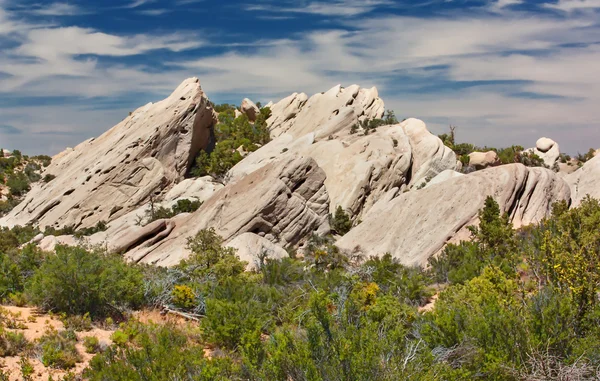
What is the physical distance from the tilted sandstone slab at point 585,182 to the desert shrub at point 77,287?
83.0ft

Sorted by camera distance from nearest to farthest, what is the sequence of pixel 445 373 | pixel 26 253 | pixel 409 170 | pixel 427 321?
pixel 445 373 → pixel 427 321 → pixel 26 253 → pixel 409 170

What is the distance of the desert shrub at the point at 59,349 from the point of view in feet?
30.6

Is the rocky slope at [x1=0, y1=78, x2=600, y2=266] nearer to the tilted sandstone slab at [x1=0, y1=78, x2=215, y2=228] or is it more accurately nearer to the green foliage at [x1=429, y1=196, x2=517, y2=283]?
the tilted sandstone slab at [x1=0, y1=78, x2=215, y2=228]

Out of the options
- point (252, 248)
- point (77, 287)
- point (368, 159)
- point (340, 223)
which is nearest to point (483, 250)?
point (252, 248)

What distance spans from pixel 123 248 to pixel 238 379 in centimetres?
2504

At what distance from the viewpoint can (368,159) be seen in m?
39.9

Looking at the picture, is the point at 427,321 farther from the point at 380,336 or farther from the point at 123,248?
the point at 123,248

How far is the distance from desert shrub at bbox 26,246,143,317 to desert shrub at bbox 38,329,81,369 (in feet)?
5.21

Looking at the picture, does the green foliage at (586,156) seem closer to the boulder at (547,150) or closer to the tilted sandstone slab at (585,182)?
the boulder at (547,150)

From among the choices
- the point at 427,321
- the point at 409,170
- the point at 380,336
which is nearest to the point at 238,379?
the point at 380,336

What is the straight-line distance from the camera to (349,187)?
37938 millimetres

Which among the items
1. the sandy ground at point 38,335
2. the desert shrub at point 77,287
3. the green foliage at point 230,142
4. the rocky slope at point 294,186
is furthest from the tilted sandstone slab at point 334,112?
the sandy ground at point 38,335

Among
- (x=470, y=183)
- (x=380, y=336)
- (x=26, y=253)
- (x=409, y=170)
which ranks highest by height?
(x=380, y=336)

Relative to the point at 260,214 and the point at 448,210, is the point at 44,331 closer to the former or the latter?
the point at 448,210
